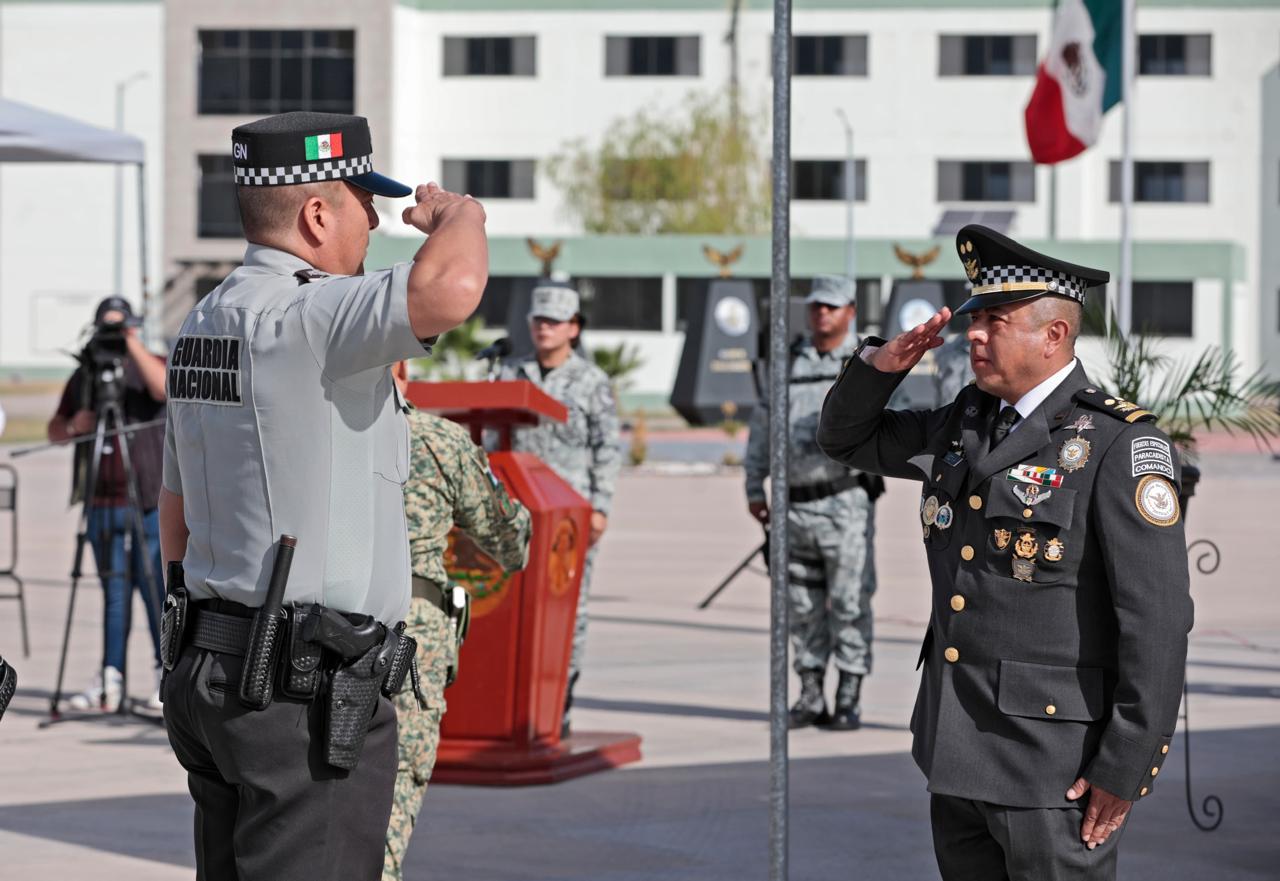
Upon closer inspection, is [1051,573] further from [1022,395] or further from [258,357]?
[258,357]

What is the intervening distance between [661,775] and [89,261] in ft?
168

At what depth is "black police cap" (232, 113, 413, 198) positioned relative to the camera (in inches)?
135

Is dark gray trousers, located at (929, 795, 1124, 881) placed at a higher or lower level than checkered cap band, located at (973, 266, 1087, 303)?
lower

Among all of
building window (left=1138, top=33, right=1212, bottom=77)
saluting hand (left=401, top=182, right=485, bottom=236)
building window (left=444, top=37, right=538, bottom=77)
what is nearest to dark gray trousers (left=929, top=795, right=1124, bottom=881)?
saluting hand (left=401, top=182, right=485, bottom=236)

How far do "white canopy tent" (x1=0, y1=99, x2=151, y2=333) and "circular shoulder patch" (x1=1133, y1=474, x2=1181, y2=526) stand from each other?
5712mm

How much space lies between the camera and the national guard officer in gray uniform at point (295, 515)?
3.30m

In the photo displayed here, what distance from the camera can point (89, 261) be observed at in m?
55.6

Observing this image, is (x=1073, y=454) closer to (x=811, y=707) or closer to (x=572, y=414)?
(x=572, y=414)

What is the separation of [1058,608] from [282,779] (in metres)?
1.49

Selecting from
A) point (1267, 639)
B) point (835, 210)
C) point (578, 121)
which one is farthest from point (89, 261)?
point (1267, 639)

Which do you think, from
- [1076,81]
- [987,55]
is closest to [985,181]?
[987,55]

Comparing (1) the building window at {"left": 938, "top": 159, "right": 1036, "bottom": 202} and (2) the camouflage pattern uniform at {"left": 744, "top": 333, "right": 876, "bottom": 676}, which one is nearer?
(2) the camouflage pattern uniform at {"left": 744, "top": 333, "right": 876, "bottom": 676}

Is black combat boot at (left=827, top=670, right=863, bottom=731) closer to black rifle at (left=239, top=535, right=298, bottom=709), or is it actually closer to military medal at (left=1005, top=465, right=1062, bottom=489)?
military medal at (left=1005, top=465, right=1062, bottom=489)

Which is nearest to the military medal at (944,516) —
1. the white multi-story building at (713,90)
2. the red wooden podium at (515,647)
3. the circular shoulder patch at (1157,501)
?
the circular shoulder patch at (1157,501)
